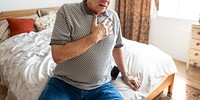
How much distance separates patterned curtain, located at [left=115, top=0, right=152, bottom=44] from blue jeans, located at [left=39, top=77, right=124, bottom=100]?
2.68m

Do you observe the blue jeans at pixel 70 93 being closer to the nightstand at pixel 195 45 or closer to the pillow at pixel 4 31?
the pillow at pixel 4 31

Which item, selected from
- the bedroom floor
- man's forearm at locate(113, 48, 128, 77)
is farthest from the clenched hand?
the bedroom floor

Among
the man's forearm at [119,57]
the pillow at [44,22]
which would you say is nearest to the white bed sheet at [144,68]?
the man's forearm at [119,57]

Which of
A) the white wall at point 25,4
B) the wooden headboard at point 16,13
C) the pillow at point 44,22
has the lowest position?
the pillow at point 44,22

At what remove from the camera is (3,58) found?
84.8 inches

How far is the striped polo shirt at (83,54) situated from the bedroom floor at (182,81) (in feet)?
4.07

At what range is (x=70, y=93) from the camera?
48.9 inches

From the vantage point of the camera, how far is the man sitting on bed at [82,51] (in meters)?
1.13

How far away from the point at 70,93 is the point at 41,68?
0.57 m

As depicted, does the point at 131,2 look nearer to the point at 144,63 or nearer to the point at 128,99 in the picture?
the point at 144,63

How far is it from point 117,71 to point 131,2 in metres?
2.57

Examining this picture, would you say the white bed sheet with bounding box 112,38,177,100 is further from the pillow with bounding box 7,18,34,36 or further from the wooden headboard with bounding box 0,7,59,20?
the wooden headboard with bounding box 0,7,59,20

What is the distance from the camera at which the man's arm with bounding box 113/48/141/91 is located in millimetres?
1492

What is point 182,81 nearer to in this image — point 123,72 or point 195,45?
point 195,45
